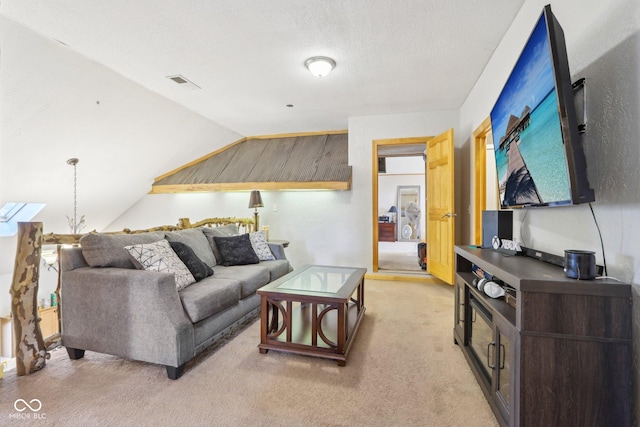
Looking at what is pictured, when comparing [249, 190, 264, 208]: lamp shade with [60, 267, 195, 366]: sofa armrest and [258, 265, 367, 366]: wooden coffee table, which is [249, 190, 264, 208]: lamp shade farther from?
[60, 267, 195, 366]: sofa armrest

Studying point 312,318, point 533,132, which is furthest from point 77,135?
point 533,132

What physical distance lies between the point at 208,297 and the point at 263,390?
2.47ft

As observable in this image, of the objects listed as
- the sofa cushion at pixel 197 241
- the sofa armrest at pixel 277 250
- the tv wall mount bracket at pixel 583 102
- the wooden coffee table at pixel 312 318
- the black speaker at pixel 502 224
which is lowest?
the wooden coffee table at pixel 312 318

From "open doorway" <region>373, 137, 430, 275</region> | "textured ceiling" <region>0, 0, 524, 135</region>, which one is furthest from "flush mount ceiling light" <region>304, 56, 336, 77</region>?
"open doorway" <region>373, 137, 430, 275</region>

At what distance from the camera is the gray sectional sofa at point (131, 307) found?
1908mm

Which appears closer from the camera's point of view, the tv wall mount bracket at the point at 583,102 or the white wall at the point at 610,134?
the white wall at the point at 610,134

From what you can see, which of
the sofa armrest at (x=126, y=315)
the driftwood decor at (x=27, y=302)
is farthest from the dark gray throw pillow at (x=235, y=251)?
the driftwood decor at (x=27, y=302)

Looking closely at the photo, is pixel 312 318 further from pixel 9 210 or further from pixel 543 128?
pixel 9 210

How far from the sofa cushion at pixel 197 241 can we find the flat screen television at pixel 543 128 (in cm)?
279

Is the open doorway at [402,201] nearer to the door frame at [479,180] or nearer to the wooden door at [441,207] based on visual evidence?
the wooden door at [441,207]

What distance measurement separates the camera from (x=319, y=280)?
8.78ft

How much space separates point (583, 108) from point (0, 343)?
746cm

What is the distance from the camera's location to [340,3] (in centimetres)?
214

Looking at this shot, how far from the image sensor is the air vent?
10.7 ft
